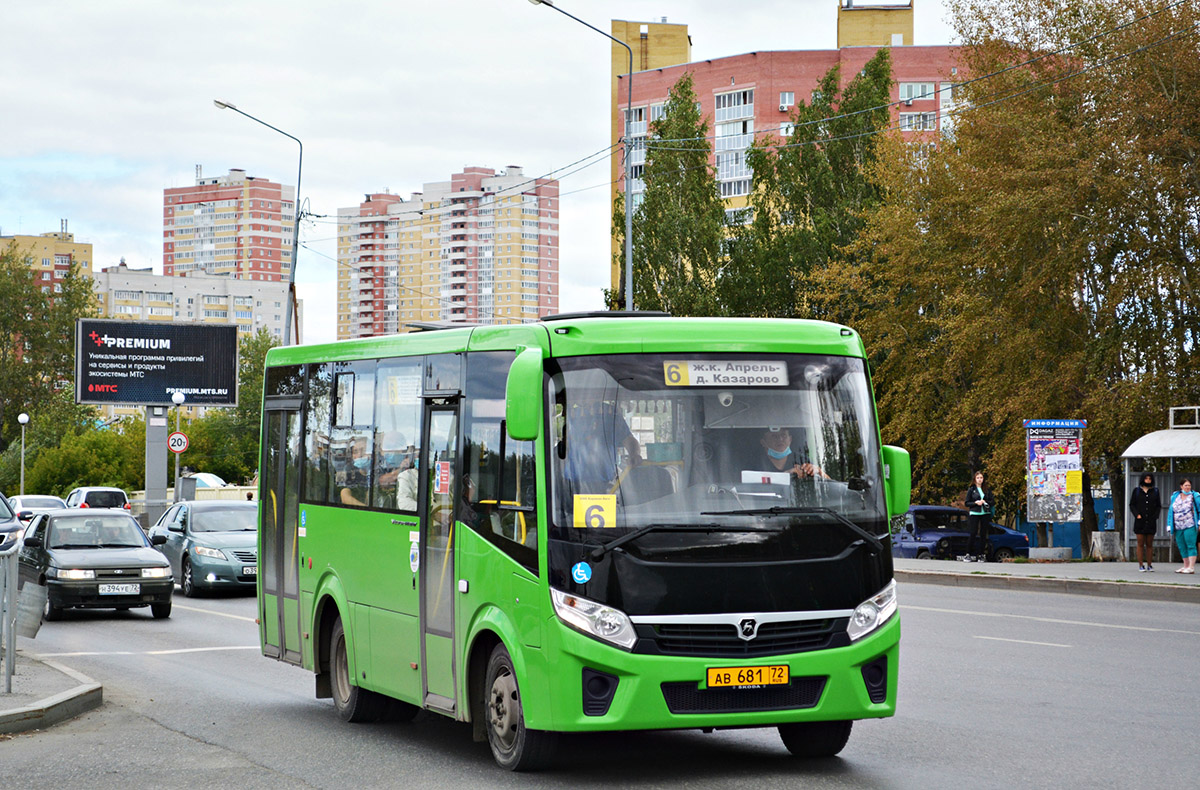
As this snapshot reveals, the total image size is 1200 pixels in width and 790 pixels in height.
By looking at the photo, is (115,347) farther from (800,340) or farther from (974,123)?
(800,340)

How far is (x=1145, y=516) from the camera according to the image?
26.5 meters

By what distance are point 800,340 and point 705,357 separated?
0.59m

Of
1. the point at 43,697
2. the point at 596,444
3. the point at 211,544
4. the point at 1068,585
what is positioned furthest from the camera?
the point at 211,544

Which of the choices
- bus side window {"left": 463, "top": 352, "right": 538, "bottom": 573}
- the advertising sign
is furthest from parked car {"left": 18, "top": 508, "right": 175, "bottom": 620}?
the advertising sign

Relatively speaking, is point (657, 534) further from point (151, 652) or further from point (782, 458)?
A: point (151, 652)

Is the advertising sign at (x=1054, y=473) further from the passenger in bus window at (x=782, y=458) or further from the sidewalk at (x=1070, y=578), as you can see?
the passenger in bus window at (x=782, y=458)

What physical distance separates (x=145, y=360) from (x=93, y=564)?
2936 cm

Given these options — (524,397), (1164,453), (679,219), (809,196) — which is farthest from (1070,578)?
(679,219)

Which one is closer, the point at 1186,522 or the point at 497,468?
the point at 497,468

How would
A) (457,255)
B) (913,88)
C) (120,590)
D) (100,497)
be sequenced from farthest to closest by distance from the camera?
(457,255) < (913,88) < (100,497) < (120,590)

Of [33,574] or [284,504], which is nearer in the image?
[284,504]

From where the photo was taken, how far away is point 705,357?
27.2 ft

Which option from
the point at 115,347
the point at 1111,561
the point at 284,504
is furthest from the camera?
the point at 115,347

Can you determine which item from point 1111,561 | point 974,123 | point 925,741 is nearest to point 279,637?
point 925,741
